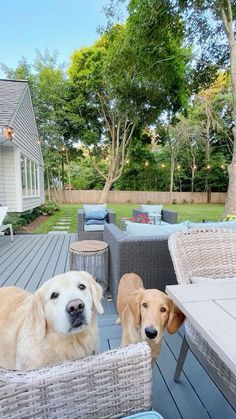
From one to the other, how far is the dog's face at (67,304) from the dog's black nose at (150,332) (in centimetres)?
28

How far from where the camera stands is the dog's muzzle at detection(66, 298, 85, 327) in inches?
42.8

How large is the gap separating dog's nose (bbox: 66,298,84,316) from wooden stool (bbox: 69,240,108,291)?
6.37 feet

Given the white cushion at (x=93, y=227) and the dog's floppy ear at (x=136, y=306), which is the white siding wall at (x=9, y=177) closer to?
the white cushion at (x=93, y=227)

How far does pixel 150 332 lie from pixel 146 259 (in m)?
1.24

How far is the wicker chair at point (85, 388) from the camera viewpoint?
0.62 metres

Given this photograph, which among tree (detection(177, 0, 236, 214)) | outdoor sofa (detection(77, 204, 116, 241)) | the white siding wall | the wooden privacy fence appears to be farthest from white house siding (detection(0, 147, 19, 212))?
the wooden privacy fence

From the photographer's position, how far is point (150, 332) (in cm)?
131

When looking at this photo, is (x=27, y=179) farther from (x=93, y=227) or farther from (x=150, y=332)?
(x=150, y=332)

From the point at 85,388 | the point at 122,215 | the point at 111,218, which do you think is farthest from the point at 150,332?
the point at 122,215

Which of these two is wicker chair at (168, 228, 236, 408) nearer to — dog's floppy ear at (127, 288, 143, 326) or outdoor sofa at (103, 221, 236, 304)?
dog's floppy ear at (127, 288, 143, 326)

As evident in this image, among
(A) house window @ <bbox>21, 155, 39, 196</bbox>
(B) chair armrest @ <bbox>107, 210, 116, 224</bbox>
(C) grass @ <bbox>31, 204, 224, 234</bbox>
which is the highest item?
(A) house window @ <bbox>21, 155, 39, 196</bbox>

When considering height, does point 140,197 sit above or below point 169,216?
below

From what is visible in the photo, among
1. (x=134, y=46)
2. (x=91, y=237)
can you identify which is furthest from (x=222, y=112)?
(x=91, y=237)

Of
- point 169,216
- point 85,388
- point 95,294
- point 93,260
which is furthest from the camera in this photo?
point 169,216
